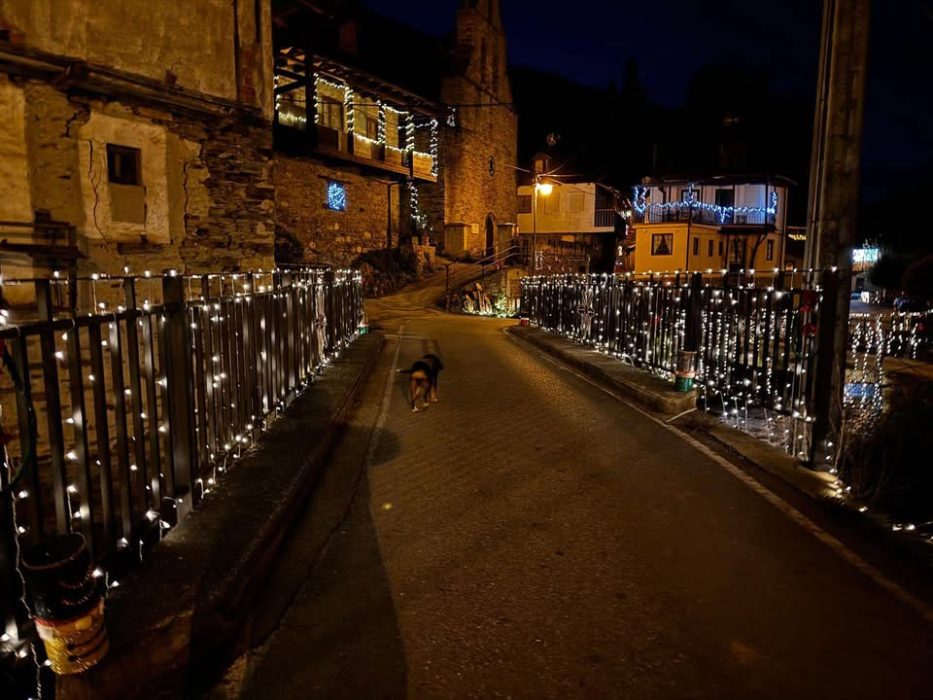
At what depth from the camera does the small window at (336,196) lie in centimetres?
2936

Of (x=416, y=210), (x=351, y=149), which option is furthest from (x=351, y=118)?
(x=416, y=210)

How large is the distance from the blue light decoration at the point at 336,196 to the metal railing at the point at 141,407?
2291cm

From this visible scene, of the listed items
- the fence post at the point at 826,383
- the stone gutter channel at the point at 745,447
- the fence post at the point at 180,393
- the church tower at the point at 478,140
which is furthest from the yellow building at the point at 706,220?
the fence post at the point at 180,393

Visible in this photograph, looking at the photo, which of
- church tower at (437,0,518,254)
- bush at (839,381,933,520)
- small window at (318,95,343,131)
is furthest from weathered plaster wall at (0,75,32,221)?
church tower at (437,0,518,254)

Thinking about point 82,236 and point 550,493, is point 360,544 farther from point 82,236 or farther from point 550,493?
point 82,236

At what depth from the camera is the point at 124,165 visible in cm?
1110

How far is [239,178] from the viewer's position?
12.6 meters

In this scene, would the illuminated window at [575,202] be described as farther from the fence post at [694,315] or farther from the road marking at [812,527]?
the road marking at [812,527]

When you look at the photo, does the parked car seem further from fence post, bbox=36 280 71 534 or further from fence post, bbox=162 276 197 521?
fence post, bbox=36 280 71 534

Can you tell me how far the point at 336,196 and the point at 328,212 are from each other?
106 cm

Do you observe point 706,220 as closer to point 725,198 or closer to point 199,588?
point 725,198

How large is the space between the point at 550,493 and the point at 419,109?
106 feet

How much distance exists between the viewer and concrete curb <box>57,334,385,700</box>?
9.07 ft

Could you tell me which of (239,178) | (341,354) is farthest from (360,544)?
(239,178)
